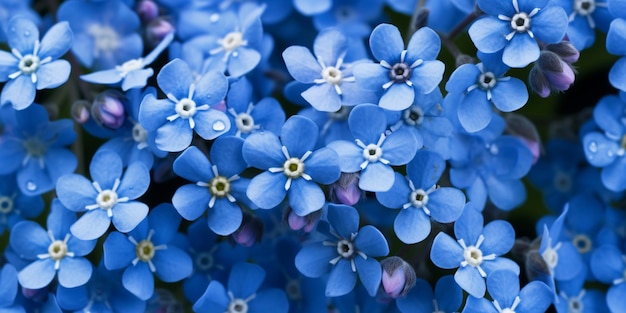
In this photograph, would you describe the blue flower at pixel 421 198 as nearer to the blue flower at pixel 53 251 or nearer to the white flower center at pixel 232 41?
the white flower center at pixel 232 41

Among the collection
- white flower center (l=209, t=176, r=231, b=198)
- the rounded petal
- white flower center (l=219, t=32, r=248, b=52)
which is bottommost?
the rounded petal

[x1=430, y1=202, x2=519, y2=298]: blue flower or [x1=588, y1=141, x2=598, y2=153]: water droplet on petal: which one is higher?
[x1=588, y1=141, x2=598, y2=153]: water droplet on petal

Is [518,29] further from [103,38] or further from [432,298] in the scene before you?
[103,38]

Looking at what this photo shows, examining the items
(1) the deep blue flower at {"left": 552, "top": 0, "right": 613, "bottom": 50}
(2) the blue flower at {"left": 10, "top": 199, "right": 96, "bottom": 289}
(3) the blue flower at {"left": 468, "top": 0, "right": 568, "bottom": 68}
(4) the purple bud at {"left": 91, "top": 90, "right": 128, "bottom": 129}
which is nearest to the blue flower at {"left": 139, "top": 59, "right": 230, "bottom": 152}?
(4) the purple bud at {"left": 91, "top": 90, "right": 128, "bottom": 129}

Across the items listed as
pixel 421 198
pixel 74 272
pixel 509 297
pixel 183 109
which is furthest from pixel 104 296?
pixel 509 297

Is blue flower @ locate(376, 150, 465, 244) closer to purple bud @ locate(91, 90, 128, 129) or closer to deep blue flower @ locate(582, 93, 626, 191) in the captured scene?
deep blue flower @ locate(582, 93, 626, 191)

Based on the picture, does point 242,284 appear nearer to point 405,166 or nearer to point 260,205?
point 260,205

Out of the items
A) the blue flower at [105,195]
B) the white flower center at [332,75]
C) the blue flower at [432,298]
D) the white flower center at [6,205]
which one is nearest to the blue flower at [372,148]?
the white flower center at [332,75]
